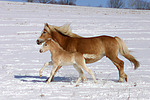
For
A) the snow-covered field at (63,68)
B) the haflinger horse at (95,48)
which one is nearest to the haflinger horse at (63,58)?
the snow-covered field at (63,68)

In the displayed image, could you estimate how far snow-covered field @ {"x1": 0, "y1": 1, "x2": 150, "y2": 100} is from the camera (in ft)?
20.1

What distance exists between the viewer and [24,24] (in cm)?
2459

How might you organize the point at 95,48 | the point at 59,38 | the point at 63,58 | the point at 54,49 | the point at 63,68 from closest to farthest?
1. the point at 63,58
2. the point at 54,49
3. the point at 95,48
4. the point at 59,38
5. the point at 63,68

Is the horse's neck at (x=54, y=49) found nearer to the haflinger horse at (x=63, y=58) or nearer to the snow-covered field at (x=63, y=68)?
the haflinger horse at (x=63, y=58)

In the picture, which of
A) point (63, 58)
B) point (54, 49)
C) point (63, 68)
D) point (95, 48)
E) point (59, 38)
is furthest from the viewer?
point (63, 68)

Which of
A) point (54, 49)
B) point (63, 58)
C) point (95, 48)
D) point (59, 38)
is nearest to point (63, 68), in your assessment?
point (59, 38)

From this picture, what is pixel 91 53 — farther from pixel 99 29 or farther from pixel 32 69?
pixel 99 29

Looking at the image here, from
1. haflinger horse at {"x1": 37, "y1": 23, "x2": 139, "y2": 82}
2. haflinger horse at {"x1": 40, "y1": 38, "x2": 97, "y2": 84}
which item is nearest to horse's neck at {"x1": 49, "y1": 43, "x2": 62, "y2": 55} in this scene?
haflinger horse at {"x1": 40, "y1": 38, "x2": 97, "y2": 84}

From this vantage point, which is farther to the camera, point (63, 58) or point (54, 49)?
point (54, 49)

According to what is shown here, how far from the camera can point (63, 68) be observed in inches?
444

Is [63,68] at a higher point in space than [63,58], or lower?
lower

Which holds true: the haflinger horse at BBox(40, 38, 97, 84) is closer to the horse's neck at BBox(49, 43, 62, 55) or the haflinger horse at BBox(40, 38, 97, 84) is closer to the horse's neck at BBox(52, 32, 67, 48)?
the horse's neck at BBox(49, 43, 62, 55)

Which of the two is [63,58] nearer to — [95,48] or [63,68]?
[95,48]

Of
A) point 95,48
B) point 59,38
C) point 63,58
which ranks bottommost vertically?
point 63,58
